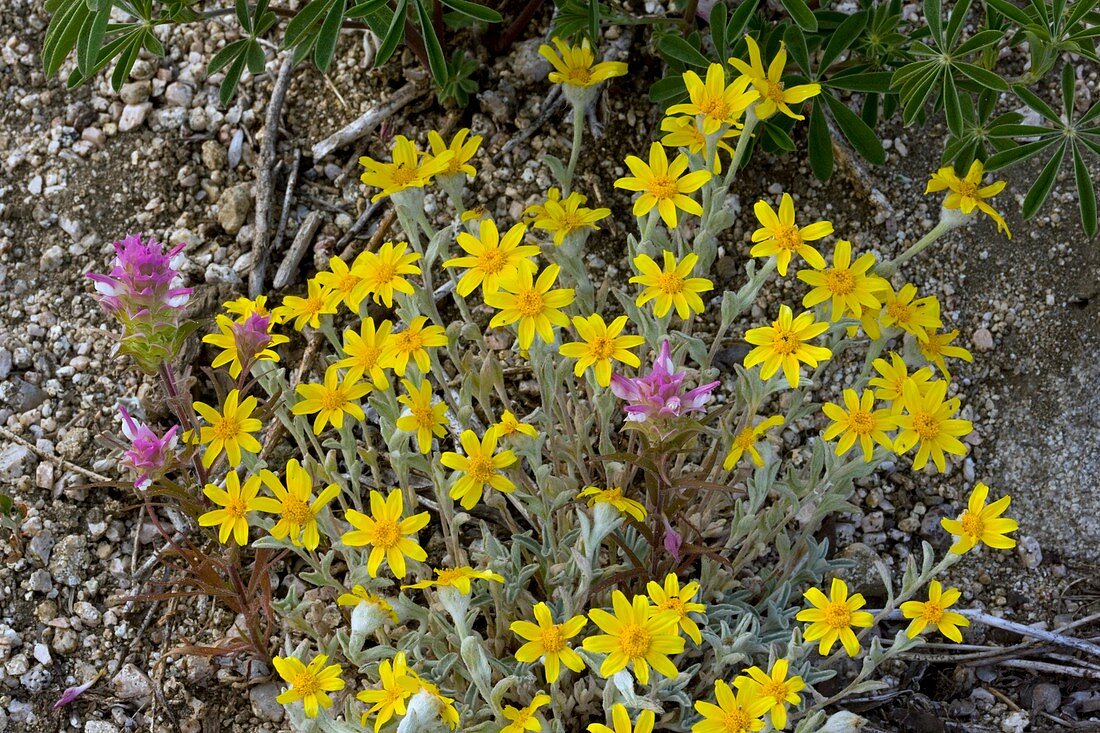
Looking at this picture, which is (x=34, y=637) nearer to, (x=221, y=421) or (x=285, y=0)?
(x=221, y=421)

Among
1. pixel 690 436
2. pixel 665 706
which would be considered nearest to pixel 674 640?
pixel 690 436

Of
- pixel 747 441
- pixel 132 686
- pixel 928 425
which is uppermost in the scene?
pixel 928 425

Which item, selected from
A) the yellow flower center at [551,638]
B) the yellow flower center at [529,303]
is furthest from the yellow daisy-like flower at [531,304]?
the yellow flower center at [551,638]

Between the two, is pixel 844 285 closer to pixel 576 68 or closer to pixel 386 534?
pixel 576 68

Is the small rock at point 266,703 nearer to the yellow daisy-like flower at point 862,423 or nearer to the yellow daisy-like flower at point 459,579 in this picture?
the yellow daisy-like flower at point 459,579

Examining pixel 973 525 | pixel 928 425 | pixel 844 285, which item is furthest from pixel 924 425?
pixel 844 285
